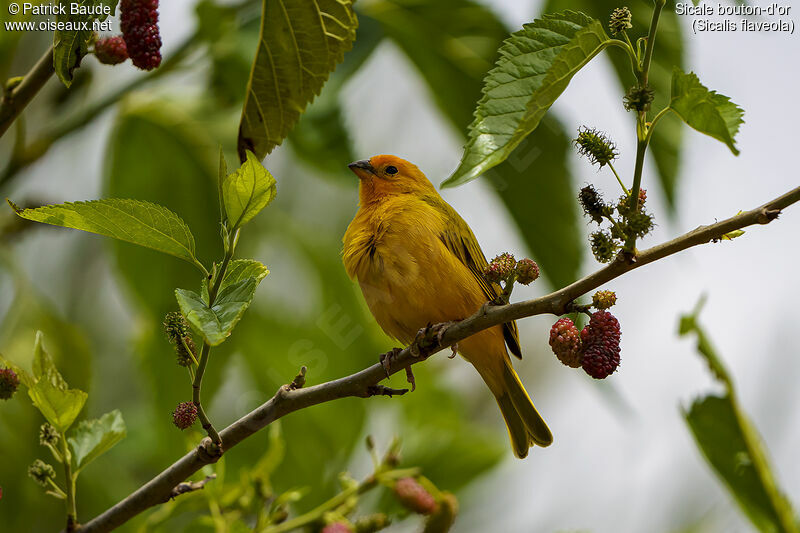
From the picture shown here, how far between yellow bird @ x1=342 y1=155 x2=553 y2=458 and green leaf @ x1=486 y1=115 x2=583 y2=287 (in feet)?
1.01

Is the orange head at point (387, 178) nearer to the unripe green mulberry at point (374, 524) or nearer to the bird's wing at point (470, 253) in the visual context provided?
the bird's wing at point (470, 253)

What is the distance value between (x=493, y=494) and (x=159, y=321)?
2.17 metres

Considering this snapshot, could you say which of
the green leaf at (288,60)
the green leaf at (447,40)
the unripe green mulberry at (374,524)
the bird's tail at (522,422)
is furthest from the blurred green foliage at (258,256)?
the green leaf at (288,60)

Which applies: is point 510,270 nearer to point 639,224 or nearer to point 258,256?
point 639,224

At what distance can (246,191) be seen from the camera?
138 centimetres

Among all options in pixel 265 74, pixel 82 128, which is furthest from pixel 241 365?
pixel 265 74

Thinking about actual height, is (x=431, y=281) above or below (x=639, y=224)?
below

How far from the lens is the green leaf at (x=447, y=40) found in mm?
2818

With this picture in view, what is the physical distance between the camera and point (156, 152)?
3.05 m

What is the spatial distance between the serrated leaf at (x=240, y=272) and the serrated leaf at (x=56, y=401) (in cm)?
44

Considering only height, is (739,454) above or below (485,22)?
below

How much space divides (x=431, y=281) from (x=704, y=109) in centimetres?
184

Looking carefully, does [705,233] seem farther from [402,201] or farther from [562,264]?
[402,201]

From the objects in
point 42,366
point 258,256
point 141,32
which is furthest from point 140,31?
point 258,256
